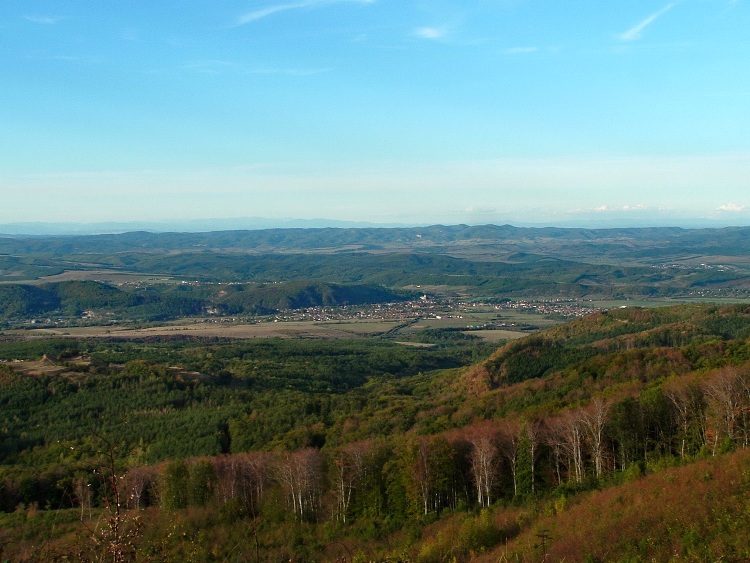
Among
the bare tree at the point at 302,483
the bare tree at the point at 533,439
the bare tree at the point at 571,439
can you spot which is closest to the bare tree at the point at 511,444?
the bare tree at the point at 533,439

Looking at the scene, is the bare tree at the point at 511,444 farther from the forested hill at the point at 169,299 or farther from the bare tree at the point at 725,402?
the forested hill at the point at 169,299

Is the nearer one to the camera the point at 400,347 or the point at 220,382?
the point at 220,382

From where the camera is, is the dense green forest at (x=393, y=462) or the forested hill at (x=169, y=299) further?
the forested hill at (x=169, y=299)

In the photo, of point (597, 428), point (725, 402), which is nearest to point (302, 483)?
point (597, 428)

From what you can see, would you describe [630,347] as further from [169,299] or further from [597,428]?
[169,299]

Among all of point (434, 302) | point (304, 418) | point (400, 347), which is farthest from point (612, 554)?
point (434, 302)

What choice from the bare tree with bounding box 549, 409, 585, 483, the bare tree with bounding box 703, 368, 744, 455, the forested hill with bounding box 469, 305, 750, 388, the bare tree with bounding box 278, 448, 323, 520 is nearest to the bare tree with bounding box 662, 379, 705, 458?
the bare tree with bounding box 703, 368, 744, 455

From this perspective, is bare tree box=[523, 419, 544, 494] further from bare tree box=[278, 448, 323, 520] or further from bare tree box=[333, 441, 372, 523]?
bare tree box=[278, 448, 323, 520]

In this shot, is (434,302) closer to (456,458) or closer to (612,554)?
(456,458)
